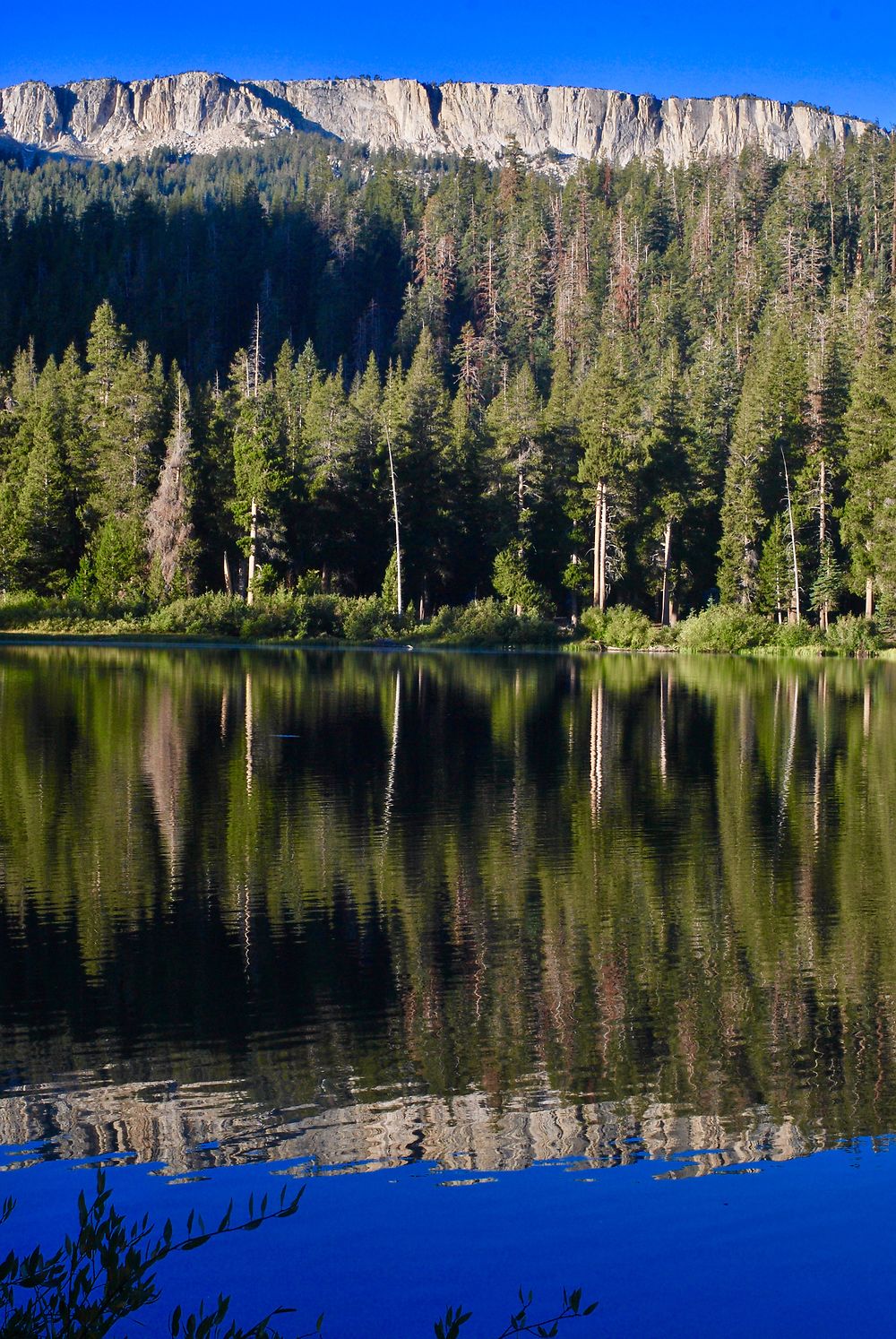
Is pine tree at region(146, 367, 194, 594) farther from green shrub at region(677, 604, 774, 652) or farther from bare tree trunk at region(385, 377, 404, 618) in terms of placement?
green shrub at region(677, 604, 774, 652)

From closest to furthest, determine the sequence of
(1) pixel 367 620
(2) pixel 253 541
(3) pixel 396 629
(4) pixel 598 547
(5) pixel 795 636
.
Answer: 1. (1) pixel 367 620
2. (3) pixel 396 629
3. (5) pixel 795 636
4. (2) pixel 253 541
5. (4) pixel 598 547

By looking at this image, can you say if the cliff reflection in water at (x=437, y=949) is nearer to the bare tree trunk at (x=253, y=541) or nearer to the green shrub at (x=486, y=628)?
the green shrub at (x=486, y=628)

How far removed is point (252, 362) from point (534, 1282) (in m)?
107

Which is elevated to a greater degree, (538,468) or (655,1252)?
(538,468)

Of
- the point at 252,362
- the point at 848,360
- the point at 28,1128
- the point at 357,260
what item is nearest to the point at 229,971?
the point at 28,1128

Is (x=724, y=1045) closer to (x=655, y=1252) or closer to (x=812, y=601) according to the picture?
(x=655, y=1252)

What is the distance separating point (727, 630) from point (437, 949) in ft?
192

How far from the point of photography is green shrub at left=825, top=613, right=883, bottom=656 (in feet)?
220

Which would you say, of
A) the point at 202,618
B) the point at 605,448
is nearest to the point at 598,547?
the point at 605,448

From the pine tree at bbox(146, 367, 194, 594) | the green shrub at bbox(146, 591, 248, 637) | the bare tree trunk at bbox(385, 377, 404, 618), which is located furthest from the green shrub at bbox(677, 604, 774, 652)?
the pine tree at bbox(146, 367, 194, 594)

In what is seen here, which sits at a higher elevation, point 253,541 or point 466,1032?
point 253,541

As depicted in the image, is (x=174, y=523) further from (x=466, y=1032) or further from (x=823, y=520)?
(x=466, y=1032)

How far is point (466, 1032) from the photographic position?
923 cm

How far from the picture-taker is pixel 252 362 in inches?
4262
